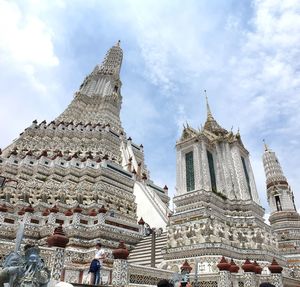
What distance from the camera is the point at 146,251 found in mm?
17578

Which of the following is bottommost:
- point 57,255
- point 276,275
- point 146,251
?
point 276,275

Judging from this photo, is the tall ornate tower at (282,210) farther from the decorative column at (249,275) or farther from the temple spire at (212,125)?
the decorative column at (249,275)

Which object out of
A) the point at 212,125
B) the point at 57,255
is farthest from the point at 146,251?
the point at 212,125

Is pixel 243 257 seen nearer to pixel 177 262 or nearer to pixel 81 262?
pixel 177 262

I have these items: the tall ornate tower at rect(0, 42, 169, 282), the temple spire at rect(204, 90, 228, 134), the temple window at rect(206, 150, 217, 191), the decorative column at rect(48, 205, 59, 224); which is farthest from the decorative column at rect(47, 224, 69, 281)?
the temple spire at rect(204, 90, 228, 134)

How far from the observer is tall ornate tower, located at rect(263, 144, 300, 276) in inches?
1084

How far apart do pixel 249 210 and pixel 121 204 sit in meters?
11.1

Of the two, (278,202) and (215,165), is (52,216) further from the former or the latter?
(278,202)

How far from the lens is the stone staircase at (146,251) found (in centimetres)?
1627

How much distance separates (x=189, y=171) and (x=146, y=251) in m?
6.44

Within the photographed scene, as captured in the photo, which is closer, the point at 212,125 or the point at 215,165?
the point at 215,165

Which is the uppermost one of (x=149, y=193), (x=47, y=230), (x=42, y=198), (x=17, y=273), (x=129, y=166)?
(x=129, y=166)

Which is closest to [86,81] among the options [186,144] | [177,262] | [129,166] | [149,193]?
[129,166]

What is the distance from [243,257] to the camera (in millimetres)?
16141
